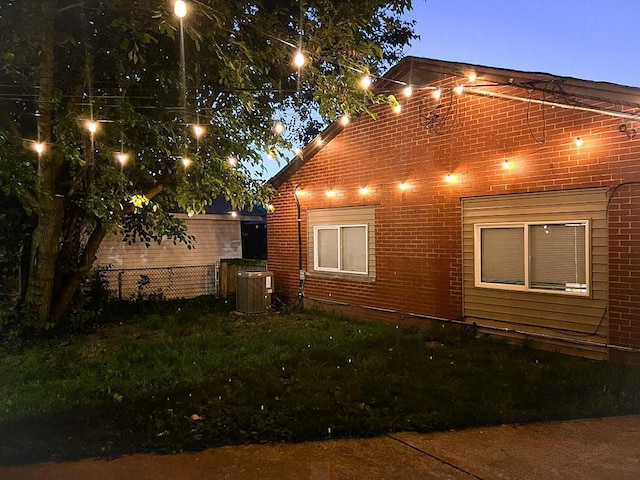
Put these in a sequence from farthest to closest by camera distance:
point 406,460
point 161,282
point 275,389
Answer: point 161,282 < point 275,389 < point 406,460

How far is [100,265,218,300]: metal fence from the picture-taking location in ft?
Result: 42.0

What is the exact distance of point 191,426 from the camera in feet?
14.5

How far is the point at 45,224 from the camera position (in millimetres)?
8336

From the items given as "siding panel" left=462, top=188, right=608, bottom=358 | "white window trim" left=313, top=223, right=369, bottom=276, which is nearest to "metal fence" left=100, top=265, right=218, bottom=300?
"white window trim" left=313, top=223, right=369, bottom=276

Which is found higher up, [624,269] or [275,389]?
[624,269]

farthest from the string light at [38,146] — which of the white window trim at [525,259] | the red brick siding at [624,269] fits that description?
the red brick siding at [624,269]

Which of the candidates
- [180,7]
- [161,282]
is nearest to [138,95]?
[180,7]

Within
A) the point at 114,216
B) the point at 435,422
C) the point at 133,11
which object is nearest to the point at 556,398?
the point at 435,422

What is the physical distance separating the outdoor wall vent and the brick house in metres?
1.10

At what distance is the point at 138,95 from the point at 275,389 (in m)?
5.72

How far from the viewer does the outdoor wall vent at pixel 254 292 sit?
35.5ft

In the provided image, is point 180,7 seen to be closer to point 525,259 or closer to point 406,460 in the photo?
point 406,460

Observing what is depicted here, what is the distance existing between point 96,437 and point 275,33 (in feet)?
18.9

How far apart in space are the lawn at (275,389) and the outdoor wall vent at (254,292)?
2.34m
